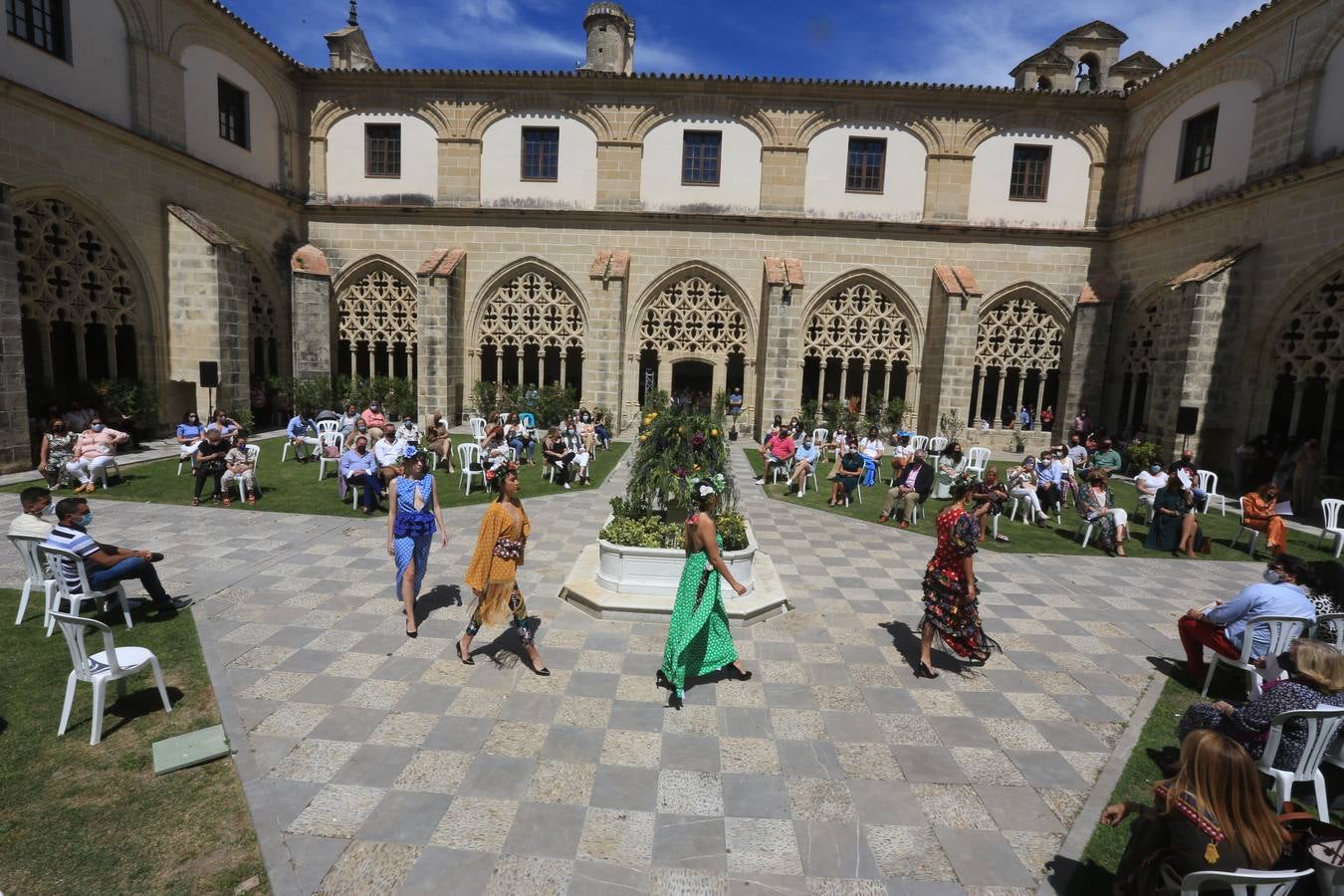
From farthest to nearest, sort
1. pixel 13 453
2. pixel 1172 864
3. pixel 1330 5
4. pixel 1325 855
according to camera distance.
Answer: pixel 1330 5 < pixel 13 453 < pixel 1172 864 < pixel 1325 855

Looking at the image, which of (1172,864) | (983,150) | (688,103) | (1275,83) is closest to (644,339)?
(688,103)

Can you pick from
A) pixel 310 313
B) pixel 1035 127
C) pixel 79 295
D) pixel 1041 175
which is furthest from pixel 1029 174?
pixel 79 295

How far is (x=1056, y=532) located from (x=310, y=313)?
19700 mm

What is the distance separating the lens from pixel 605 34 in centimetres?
2380

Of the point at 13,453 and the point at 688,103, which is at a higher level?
the point at 688,103

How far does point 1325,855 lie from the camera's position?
8.09ft

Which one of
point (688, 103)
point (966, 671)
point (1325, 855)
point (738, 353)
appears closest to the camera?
point (1325, 855)

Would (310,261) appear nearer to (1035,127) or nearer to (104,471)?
(104,471)

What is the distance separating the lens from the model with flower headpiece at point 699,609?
4613mm

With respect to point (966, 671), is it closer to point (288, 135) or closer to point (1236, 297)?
point (1236, 297)

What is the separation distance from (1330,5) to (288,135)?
2494cm

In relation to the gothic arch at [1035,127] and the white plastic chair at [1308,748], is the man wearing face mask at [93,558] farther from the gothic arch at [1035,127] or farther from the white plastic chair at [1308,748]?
the gothic arch at [1035,127]

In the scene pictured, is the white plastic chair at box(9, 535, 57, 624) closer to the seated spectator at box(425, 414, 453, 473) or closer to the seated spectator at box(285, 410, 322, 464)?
the seated spectator at box(425, 414, 453, 473)

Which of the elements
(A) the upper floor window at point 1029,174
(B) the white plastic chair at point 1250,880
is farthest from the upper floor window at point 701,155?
(B) the white plastic chair at point 1250,880
